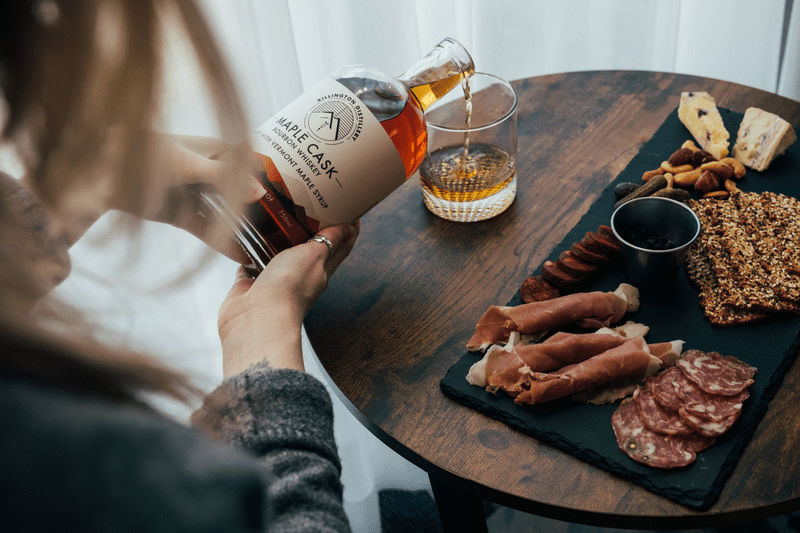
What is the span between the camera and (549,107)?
128 cm

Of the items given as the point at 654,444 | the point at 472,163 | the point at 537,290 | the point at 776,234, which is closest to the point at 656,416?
the point at 654,444

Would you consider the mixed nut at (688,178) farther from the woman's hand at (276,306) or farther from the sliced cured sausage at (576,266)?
the woman's hand at (276,306)

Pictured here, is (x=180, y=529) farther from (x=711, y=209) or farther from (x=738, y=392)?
(x=711, y=209)

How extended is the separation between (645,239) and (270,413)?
590 millimetres

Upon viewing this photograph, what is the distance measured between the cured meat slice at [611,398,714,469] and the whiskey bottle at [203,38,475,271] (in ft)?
1.43

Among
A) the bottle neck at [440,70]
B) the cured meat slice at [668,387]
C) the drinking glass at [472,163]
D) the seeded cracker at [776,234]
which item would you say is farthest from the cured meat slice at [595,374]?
the bottle neck at [440,70]

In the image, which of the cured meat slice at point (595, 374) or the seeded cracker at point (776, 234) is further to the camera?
the seeded cracker at point (776, 234)

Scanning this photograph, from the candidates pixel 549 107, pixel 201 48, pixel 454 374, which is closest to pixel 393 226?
pixel 454 374

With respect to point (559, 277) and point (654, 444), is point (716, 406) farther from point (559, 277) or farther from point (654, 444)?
point (559, 277)

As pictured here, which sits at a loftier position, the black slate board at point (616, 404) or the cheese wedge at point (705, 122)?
the cheese wedge at point (705, 122)

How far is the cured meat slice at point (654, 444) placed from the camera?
67cm

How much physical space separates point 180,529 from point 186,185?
Result: 1.83ft

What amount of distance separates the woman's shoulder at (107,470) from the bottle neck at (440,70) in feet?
2.19

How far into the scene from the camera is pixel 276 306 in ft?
2.47
